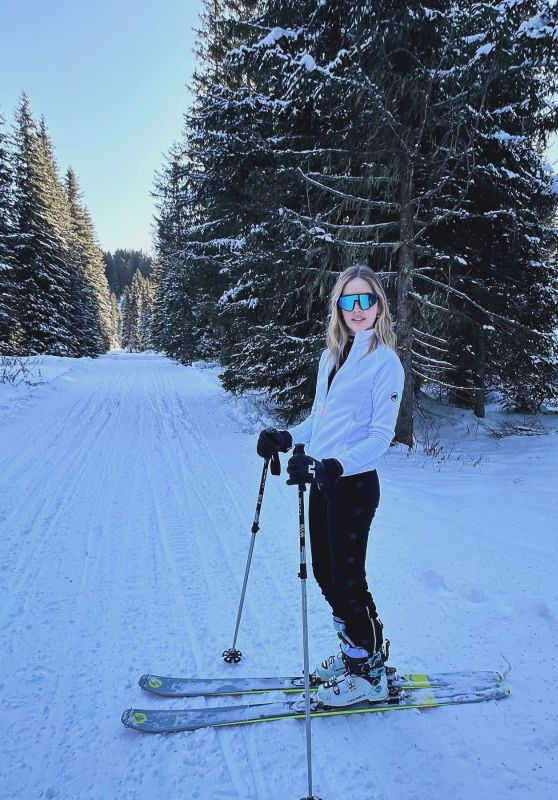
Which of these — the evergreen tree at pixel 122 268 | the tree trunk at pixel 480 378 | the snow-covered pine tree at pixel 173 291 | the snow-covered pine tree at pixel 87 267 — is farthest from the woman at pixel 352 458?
the evergreen tree at pixel 122 268

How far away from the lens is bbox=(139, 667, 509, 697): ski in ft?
8.47

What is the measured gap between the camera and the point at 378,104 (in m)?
6.39

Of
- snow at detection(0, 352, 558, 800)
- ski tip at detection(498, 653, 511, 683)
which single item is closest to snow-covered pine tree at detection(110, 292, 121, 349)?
snow at detection(0, 352, 558, 800)

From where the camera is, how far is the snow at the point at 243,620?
211 centimetres

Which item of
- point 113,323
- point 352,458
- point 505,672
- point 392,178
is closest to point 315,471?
point 352,458

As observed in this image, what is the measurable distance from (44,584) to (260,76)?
8.49m

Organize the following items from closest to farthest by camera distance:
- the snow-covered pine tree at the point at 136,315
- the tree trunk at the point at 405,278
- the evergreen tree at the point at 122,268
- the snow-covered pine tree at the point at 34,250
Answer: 1. the tree trunk at the point at 405,278
2. the snow-covered pine tree at the point at 34,250
3. the snow-covered pine tree at the point at 136,315
4. the evergreen tree at the point at 122,268

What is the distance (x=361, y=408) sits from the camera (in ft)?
7.61

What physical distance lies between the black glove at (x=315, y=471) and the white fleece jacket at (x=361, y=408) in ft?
0.20

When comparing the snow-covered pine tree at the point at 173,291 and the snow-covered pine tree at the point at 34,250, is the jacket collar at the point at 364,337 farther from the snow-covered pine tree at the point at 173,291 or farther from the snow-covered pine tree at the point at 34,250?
the snow-covered pine tree at the point at 34,250

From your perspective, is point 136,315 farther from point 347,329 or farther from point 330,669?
point 330,669

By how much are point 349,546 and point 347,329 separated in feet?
4.12

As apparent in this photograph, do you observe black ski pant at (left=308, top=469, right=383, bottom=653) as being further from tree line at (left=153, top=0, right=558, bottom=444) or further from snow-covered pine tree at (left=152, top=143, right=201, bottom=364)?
snow-covered pine tree at (left=152, top=143, right=201, bottom=364)

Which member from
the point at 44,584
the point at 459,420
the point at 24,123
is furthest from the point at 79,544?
the point at 24,123
